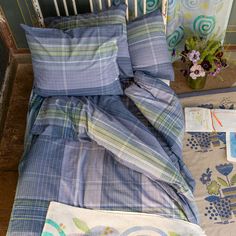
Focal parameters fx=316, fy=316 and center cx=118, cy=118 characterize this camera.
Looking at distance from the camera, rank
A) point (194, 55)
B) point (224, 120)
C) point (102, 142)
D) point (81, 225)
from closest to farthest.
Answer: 1. point (81, 225)
2. point (102, 142)
3. point (194, 55)
4. point (224, 120)

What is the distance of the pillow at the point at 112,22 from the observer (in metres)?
1.61

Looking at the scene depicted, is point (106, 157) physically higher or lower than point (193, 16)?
lower

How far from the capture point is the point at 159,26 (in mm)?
1648

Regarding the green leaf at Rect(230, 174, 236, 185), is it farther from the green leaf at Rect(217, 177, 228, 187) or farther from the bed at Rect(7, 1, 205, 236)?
the bed at Rect(7, 1, 205, 236)

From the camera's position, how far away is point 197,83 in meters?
1.93

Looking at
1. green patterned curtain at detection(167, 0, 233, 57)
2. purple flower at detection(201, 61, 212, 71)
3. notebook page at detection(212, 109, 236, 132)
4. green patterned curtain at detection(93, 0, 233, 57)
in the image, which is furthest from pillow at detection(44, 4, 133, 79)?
notebook page at detection(212, 109, 236, 132)

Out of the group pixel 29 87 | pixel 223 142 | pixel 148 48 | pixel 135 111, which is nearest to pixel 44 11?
pixel 29 87

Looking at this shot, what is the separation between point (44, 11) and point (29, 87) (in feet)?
1.69

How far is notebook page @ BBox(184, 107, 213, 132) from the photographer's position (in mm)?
1812

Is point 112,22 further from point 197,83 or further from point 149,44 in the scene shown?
point 197,83

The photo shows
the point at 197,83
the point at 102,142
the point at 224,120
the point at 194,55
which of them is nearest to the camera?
the point at 102,142

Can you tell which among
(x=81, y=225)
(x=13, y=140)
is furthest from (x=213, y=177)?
(x=13, y=140)

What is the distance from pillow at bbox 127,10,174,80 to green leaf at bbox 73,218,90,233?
828 mm

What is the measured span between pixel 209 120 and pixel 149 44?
1.89 ft
